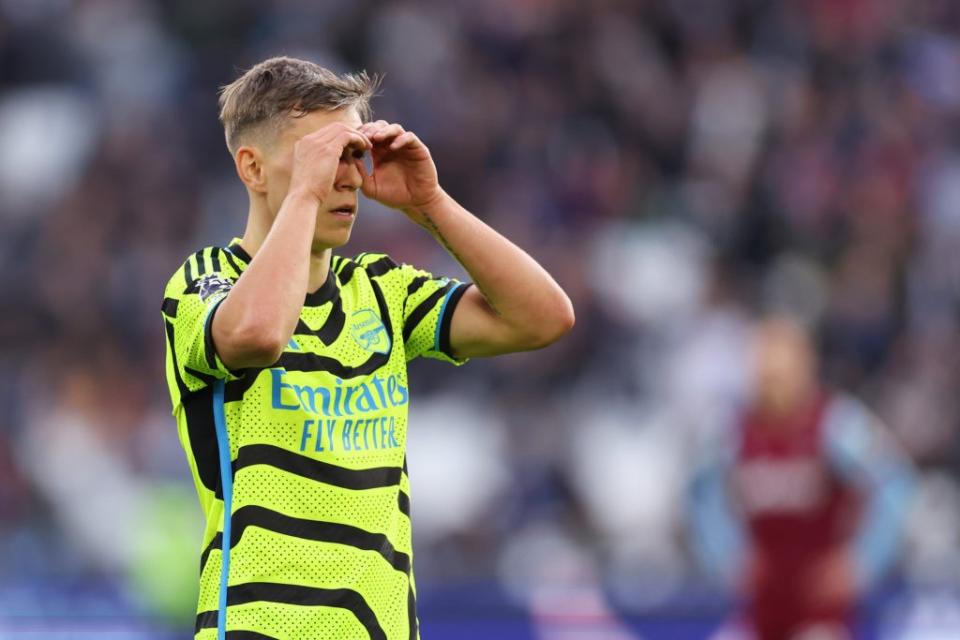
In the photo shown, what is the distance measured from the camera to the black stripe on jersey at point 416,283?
3633 millimetres

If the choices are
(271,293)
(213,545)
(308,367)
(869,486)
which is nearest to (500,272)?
(308,367)

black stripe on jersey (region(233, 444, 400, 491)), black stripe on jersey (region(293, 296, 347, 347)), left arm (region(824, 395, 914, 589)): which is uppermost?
left arm (region(824, 395, 914, 589))

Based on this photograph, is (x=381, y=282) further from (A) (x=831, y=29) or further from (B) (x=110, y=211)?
(A) (x=831, y=29)

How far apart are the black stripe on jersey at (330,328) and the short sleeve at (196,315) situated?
0.16 m

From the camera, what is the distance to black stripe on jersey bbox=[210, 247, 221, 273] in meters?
3.37

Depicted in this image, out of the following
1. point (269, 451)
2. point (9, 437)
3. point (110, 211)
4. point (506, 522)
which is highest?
point (110, 211)

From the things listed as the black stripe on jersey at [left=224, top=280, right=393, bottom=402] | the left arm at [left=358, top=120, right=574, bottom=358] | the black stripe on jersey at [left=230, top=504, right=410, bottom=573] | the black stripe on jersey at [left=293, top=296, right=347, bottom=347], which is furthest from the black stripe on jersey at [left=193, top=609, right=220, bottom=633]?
the left arm at [left=358, top=120, right=574, bottom=358]

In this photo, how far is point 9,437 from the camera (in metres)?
10.1

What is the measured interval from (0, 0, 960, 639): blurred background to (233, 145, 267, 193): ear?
15.1 ft

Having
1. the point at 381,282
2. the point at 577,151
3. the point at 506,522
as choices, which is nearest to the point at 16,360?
the point at 506,522

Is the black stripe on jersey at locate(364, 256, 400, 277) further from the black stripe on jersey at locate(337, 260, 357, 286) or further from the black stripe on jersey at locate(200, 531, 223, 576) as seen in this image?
the black stripe on jersey at locate(200, 531, 223, 576)

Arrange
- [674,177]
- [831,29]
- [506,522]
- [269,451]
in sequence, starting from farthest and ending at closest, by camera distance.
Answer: [831,29], [674,177], [506,522], [269,451]

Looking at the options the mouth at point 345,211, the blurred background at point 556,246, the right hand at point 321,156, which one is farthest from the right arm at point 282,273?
the blurred background at point 556,246

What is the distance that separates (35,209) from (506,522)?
4.02 meters
